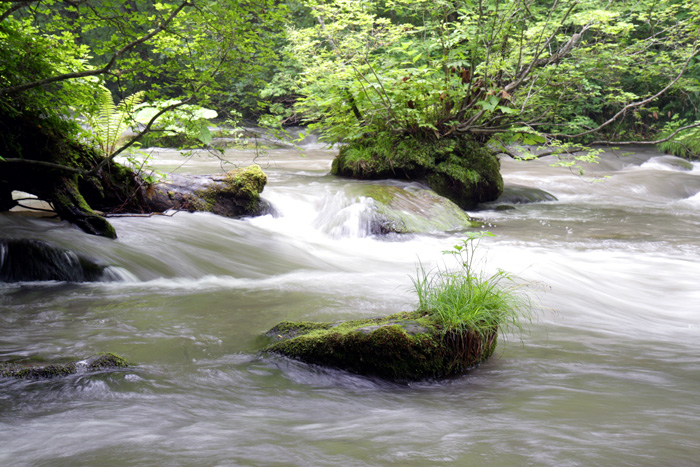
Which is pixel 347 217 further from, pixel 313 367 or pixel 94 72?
pixel 313 367

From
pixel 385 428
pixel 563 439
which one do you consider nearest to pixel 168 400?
pixel 385 428

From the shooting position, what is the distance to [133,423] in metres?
2.21

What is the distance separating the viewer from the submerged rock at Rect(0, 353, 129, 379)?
253 centimetres

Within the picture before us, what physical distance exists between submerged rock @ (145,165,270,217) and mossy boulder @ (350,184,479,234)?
1.62 meters

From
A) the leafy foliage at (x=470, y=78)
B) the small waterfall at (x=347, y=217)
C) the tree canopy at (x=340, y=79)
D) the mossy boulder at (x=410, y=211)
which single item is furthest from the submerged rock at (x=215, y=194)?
the leafy foliage at (x=470, y=78)

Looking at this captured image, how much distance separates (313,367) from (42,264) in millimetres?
2873

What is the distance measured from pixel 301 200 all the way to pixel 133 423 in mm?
6695

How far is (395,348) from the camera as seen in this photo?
9.25 feet

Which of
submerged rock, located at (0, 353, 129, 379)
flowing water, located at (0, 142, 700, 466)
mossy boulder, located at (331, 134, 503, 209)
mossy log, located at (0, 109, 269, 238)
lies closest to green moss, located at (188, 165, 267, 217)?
mossy log, located at (0, 109, 269, 238)

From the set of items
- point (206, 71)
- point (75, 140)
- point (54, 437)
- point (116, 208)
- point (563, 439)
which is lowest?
point (54, 437)

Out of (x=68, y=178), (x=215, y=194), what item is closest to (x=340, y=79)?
(x=215, y=194)

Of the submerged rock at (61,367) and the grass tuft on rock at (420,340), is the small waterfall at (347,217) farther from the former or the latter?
the submerged rock at (61,367)

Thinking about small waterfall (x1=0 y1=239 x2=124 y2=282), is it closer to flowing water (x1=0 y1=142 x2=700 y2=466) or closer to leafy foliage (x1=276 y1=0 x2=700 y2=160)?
flowing water (x1=0 y1=142 x2=700 y2=466)

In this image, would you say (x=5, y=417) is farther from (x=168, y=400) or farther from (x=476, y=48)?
(x=476, y=48)
